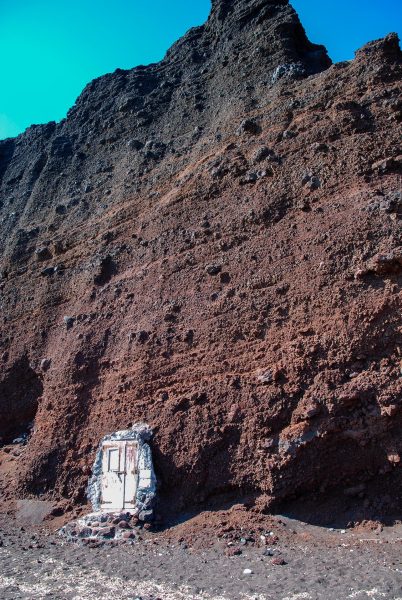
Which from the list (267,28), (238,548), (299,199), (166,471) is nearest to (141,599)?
(238,548)

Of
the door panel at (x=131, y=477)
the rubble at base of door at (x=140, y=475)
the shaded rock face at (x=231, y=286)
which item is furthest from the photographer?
the door panel at (x=131, y=477)

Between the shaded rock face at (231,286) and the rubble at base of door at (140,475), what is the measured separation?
22cm

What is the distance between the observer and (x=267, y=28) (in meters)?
17.5

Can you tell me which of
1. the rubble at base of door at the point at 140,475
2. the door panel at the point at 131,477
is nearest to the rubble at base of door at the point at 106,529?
the rubble at base of door at the point at 140,475

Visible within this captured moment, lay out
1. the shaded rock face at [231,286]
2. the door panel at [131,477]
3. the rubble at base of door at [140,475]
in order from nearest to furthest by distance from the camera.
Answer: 1. the shaded rock face at [231,286]
2. the rubble at base of door at [140,475]
3. the door panel at [131,477]

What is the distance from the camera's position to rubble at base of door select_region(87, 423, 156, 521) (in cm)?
1031

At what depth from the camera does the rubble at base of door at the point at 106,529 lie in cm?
984

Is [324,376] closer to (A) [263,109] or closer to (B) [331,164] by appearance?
(B) [331,164]

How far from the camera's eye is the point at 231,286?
12000 mm

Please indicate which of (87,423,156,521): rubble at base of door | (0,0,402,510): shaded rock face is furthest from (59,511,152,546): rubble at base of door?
(0,0,402,510): shaded rock face

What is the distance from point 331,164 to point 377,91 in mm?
2420

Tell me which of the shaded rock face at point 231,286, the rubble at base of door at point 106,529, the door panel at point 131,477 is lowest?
the rubble at base of door at point 106,529

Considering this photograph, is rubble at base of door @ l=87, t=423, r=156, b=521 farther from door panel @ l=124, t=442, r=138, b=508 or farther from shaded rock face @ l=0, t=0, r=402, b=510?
shaded rock face @ l=0, t=0, r=402, b=510

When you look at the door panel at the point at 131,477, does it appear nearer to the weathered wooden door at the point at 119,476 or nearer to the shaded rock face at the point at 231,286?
the weathered wooden door at the point at 119,476
